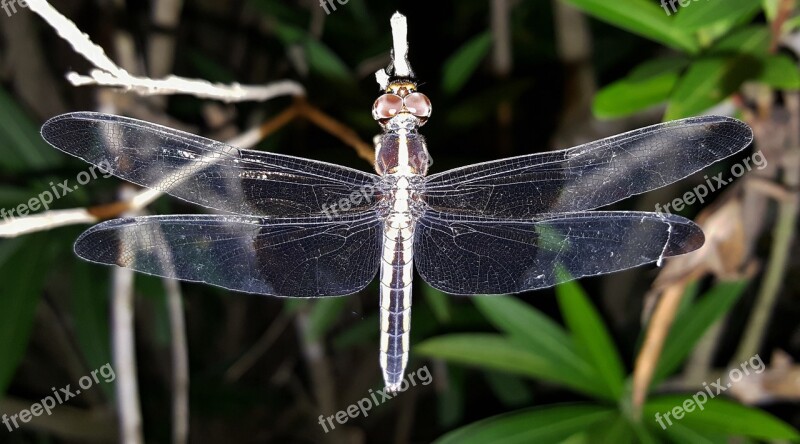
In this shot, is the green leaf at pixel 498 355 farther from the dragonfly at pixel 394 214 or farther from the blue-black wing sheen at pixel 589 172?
the blue-black wing sheen at pixel 589 172

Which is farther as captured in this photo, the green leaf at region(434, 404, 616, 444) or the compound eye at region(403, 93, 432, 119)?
the green leaf at region(434, 404, 616, 444)

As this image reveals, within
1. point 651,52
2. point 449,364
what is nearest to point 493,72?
point 651,52

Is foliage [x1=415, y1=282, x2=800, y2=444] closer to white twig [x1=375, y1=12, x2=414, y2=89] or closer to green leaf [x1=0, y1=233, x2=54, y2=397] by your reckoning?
white twig [x1=375, y1=12, x2=414, y2=89]

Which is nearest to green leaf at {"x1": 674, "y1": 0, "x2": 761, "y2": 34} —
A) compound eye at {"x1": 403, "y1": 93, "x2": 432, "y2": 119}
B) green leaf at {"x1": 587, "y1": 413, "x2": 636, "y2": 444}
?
compound eye at {"x1": 403, "y1": 93, "x2": 432, "y2": 119}

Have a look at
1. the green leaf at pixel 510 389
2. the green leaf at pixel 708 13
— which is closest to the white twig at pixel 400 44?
the green leaf at pixel 708 13

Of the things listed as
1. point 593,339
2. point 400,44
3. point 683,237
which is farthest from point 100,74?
point 593,339

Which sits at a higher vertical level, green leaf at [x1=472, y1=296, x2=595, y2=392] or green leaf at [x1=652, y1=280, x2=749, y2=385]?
green leaf at [x1=472, y1=296, x2=595, y2=392]
